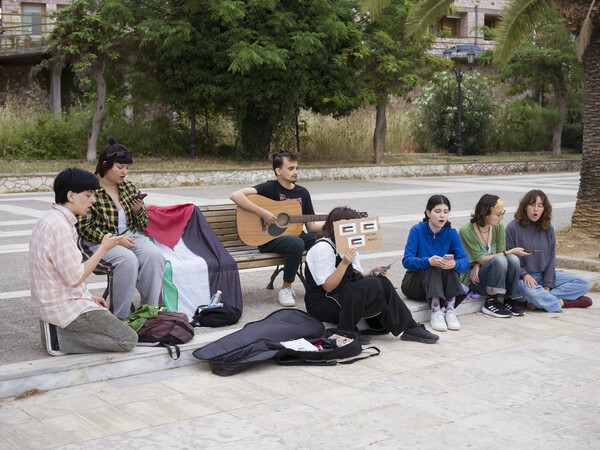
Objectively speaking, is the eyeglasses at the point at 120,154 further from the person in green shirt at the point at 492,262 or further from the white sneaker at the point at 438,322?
the person in green shirt at the point at 492,262

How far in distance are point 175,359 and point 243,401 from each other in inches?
34.2

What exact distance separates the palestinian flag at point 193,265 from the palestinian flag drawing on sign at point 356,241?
1128 millimetres

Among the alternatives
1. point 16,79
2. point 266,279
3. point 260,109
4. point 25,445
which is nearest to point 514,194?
point 260,109

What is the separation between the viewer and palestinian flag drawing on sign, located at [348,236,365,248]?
6.02 m

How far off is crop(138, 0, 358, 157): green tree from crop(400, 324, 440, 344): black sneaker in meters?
17.0

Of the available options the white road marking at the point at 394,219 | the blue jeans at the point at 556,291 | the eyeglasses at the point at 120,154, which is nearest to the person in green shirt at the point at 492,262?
the blue jeans at the point at 556,291

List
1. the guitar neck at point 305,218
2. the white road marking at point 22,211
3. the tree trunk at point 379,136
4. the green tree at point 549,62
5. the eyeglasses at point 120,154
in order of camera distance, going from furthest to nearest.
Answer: the green tree at point 549,62 → the tree trunk at point 379,136 → the white road marking at point 22,211 → the guitar neck at point 305,218 → the eyeglasses at point 120,154

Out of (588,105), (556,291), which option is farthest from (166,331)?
(588,105)

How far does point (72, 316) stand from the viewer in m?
5.14

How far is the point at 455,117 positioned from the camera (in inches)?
1352

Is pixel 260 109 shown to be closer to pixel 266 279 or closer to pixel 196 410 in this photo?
pixel 266 279

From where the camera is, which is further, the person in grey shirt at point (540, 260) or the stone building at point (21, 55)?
the stone building at point (21, 55)

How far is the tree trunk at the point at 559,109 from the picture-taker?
113ft

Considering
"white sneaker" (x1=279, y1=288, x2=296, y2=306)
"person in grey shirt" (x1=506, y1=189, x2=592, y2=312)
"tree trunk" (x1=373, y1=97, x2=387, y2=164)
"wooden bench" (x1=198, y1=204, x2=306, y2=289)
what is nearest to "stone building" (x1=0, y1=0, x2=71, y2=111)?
"tree trunk" (x1=373, y1=97, x2=387, y2=164)
